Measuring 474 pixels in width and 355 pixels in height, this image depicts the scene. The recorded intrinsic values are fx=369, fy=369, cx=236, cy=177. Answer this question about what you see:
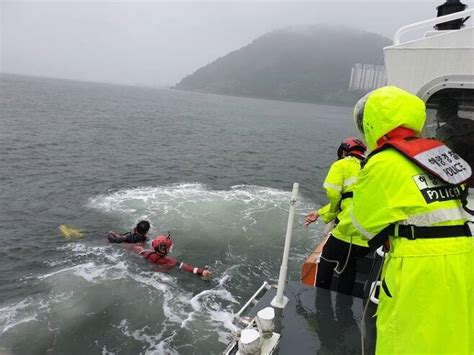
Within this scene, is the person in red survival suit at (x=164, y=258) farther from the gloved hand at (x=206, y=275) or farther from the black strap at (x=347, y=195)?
the black strap at (x=347, y=195)

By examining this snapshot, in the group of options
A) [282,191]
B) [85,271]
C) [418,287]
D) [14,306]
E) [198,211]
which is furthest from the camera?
[282,191]

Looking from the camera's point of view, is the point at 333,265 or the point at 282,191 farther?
the point at 282,191

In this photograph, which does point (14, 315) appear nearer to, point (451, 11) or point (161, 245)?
point (161, 245)

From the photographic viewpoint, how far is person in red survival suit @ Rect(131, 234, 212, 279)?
9203 mm

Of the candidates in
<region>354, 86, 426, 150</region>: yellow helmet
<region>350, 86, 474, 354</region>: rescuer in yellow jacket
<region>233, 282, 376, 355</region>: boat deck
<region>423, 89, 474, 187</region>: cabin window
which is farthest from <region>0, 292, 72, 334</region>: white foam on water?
<region>423, 89, 474, 187</region>: cabin window

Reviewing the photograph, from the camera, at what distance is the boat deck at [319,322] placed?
143 inches

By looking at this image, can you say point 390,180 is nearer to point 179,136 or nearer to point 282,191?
point 282,191

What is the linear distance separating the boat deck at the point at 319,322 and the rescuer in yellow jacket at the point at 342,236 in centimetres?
22

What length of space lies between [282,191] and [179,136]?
20.4m

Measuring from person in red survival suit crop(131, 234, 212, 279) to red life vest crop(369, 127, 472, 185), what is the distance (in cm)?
758

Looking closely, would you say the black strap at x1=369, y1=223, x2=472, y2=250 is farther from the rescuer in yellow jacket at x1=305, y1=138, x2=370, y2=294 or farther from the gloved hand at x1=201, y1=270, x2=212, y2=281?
the gloved hand at x1=201, y1=270, x2=212, y2=281

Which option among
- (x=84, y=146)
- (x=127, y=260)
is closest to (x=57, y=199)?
(x=127, y=260)

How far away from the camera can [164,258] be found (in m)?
9.48

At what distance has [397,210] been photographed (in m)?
2.06
